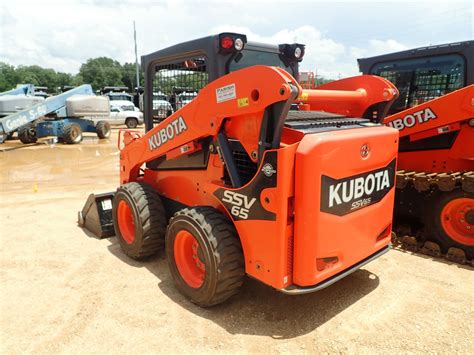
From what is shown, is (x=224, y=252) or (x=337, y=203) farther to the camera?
(x=224, y=252)

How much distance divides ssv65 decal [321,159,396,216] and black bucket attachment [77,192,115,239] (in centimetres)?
328

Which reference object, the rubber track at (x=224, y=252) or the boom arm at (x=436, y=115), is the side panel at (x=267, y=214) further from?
the boom arm at (x=436, y=115)

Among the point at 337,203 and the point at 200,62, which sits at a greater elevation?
the point at 200,62

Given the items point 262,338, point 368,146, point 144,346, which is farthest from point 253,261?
point 368,146

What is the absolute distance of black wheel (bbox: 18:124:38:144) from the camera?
1443 centimetres

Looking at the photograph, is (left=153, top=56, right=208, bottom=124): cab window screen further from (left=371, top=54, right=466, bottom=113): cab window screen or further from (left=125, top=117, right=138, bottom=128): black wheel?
(left=125, top=117, right=138, bottom=128): black wheel

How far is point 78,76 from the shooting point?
81125 mm

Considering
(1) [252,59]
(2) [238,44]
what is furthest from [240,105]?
(1) [252,59]

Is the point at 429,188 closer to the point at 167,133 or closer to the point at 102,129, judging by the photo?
the point at 167,133

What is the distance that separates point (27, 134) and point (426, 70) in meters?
14.1

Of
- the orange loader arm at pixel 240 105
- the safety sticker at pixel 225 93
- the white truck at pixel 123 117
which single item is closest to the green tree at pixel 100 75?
the white truck at pixel 123 117

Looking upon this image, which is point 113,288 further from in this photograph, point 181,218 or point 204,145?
point 204,145

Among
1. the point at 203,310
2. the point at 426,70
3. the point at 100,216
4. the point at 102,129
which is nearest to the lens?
the point at 203,310

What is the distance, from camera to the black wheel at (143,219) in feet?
13.3
